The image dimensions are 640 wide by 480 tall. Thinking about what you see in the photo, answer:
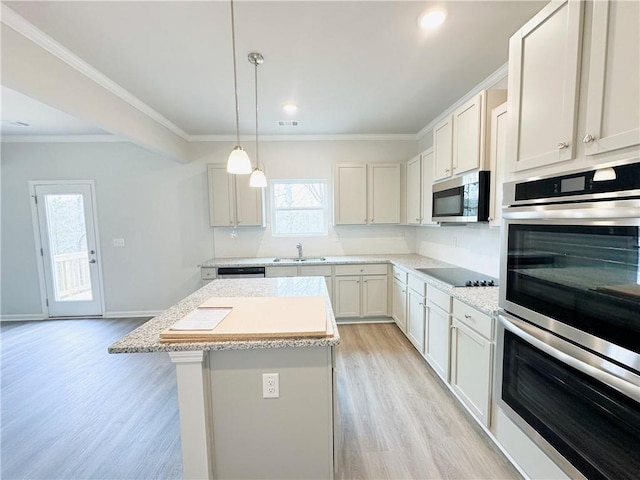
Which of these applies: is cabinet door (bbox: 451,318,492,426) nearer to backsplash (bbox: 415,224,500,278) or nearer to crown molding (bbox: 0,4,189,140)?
backsplash (bbox: 415,224,500,278)

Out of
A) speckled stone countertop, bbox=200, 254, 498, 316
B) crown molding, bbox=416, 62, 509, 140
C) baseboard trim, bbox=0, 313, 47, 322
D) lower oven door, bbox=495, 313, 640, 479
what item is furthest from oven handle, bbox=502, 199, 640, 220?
baseboard trim, bbox=0, 313, 47, 322

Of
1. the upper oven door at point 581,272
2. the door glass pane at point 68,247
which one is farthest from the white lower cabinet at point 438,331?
the door glass pane at point 68,247

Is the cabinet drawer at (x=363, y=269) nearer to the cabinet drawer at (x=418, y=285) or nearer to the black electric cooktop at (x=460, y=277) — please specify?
the cabinet drawer at (x=418, y=285)

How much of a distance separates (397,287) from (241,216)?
96.1 inches

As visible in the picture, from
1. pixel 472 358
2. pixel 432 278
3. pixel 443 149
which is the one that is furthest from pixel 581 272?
pixel 443 149

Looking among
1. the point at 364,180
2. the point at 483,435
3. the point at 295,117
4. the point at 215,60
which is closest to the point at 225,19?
the point at 215,60

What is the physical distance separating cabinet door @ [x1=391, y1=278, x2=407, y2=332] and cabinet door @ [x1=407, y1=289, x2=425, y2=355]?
0.13 metres

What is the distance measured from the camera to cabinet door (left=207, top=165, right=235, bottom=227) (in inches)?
155

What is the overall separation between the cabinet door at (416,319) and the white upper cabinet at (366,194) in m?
1.37

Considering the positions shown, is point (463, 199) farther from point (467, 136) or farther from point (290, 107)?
point (290, 107)

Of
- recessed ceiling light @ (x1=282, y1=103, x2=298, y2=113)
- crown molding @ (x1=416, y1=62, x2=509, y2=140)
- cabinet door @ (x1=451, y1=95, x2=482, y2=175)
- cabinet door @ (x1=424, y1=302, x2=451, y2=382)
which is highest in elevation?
recessed ceiling light @ (x1=282, y1=103, x2=298, y2=113)

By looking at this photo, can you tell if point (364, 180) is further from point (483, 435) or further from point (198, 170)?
point (483, 435)

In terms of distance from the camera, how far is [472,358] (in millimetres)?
1908

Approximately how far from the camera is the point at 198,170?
166 inches
